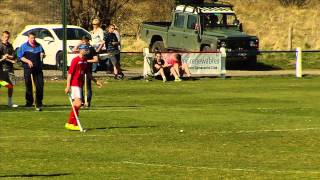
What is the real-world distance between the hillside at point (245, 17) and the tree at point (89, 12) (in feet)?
2.69

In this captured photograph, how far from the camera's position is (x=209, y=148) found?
16.4 m

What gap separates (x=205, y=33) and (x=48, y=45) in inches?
241

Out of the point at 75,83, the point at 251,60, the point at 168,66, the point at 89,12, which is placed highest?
the point at 89,12

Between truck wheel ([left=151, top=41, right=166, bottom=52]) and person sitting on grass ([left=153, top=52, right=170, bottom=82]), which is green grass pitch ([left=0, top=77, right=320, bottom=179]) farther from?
truck wheel ([left=151, top=41, right=166, bottom=52])

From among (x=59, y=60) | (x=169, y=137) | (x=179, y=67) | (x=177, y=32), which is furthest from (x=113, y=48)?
(x=169, y=137)

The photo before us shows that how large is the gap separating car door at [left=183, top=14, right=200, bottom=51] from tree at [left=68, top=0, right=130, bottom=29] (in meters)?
7.35

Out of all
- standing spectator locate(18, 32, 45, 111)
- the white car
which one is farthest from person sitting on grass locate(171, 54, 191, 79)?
standing spectator locate(18, 32, 45, 111)

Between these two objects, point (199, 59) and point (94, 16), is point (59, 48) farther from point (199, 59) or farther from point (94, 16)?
point (94, 16)

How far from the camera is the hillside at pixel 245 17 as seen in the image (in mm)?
49594

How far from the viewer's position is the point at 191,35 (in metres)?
38.9

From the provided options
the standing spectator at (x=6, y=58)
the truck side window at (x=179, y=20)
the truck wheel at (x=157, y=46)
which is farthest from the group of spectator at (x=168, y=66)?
the standing spectator at (x=6, y=58)

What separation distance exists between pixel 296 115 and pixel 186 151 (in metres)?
6.86

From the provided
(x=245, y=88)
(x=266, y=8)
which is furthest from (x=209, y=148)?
(x=266, y=8)

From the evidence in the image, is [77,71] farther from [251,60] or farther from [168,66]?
[251,60]
